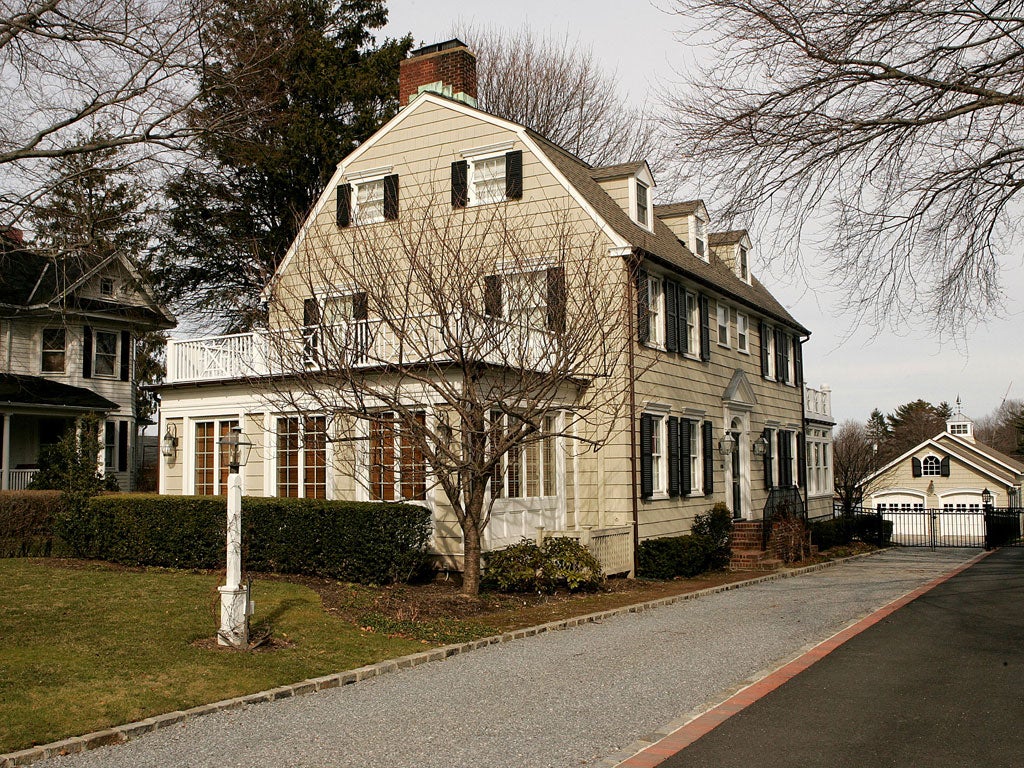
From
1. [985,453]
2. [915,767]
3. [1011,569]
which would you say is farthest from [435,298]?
[985,453]

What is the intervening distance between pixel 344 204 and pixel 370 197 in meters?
0.75

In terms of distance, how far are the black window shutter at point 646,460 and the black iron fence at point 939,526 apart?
11.6m

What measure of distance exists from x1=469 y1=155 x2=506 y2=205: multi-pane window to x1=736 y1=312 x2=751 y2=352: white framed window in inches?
332

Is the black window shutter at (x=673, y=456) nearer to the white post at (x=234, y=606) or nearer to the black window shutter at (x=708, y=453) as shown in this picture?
the black window shutter at (x=708, y=453)

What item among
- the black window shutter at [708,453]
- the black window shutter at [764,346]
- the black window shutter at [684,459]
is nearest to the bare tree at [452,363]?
the black window shutter at [684,459]

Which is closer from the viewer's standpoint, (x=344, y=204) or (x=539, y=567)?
(x=539, y=567)

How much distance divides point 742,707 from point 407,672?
3.33 meters

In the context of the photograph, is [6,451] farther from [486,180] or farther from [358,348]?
[358,348]

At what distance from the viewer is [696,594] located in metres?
15.7

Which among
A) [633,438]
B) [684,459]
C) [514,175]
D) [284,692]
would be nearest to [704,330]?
[684,459]

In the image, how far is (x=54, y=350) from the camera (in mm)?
30594

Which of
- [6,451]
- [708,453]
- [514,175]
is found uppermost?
[514,175]

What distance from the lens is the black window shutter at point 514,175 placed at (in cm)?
1988

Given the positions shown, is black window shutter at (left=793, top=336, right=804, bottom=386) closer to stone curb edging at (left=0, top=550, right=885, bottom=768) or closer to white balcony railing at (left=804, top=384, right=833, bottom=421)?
white balcony railing at (left=804, top=384, right=833, bottom=421)
